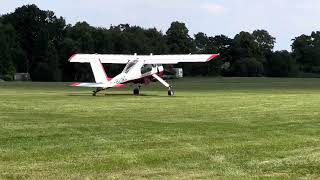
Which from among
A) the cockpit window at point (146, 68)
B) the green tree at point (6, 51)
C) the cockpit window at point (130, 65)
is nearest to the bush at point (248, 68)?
the green tree at point (6, 51)

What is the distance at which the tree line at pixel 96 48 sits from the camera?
117m

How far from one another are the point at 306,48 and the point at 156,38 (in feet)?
182

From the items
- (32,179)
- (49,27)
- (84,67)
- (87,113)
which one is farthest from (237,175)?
(49,27)

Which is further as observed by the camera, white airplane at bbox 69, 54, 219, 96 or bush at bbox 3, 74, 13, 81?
bush at bbox 3, 74, 13, 81

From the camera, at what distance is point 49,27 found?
130 m

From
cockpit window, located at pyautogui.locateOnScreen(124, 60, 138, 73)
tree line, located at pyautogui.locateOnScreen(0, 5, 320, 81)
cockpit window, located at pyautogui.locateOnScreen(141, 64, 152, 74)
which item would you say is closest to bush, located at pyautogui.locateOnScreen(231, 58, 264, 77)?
tree line, located at pyautogui.locateOnScreen(0, 5, 320, 81)

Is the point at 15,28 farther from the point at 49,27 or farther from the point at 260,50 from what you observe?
the point at 260,50

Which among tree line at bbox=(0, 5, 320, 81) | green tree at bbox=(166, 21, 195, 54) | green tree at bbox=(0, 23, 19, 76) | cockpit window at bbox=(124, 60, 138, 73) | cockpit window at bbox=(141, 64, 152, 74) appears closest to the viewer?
cockpit window at bbox=(124, 60, 138, 73)

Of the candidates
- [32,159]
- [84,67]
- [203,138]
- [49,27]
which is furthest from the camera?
[49,27]

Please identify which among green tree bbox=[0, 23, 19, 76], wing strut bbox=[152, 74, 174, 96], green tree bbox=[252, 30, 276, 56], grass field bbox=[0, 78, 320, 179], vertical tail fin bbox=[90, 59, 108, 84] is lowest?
grass field bbox=[0, 78, 320, 179]

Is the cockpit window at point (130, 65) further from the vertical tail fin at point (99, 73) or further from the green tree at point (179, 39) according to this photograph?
the green tree at point (179, 39)

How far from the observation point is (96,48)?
122m

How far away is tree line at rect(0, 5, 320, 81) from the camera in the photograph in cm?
11662

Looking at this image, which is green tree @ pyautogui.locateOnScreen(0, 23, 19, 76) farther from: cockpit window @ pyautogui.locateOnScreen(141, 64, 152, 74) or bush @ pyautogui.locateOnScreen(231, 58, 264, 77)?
cockpit window @ pyautogui.locateOnScreen(141, 64, 152, 74)
